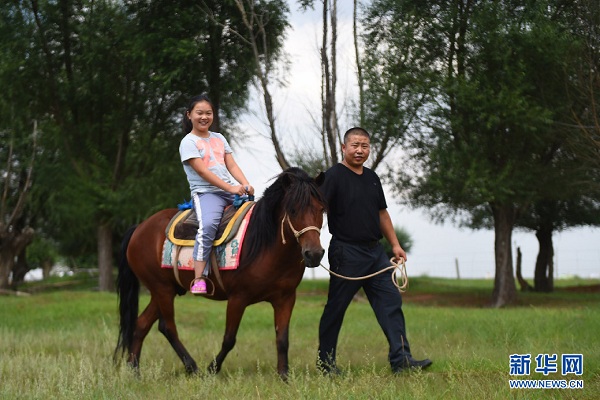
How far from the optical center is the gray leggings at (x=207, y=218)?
25.3 feet

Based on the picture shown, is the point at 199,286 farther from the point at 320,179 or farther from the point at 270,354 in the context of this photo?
the point at 270,354

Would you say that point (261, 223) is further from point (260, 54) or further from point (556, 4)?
point (260, 54)

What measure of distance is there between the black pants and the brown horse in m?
0.39

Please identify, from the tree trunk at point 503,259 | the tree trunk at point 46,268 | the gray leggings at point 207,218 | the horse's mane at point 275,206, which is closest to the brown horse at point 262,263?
the horse's mane at point 275,206

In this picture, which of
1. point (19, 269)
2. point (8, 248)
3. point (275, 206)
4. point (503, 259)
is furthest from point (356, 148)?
point (19, 269)

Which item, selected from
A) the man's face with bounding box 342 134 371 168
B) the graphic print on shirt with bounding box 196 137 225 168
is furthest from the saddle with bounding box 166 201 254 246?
the man's face with bounding box 342 134 371 168

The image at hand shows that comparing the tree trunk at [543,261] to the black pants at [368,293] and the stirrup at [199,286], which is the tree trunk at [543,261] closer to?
the black pants at [368,293]

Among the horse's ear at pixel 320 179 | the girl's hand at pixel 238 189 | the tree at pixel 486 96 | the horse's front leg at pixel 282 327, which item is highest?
the tree at pixel 486 96

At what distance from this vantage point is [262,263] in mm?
7488

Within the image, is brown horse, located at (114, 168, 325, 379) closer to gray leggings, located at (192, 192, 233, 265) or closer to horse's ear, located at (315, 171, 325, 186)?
horse's ear, located at (315, 171, 325, 186)

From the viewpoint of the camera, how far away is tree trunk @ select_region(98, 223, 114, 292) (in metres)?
29.0

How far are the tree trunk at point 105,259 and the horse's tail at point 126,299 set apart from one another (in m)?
19.8

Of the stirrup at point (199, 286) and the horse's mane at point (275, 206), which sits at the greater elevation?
the horse's mane at point (275, 206)

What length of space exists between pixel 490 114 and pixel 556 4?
4401mm
